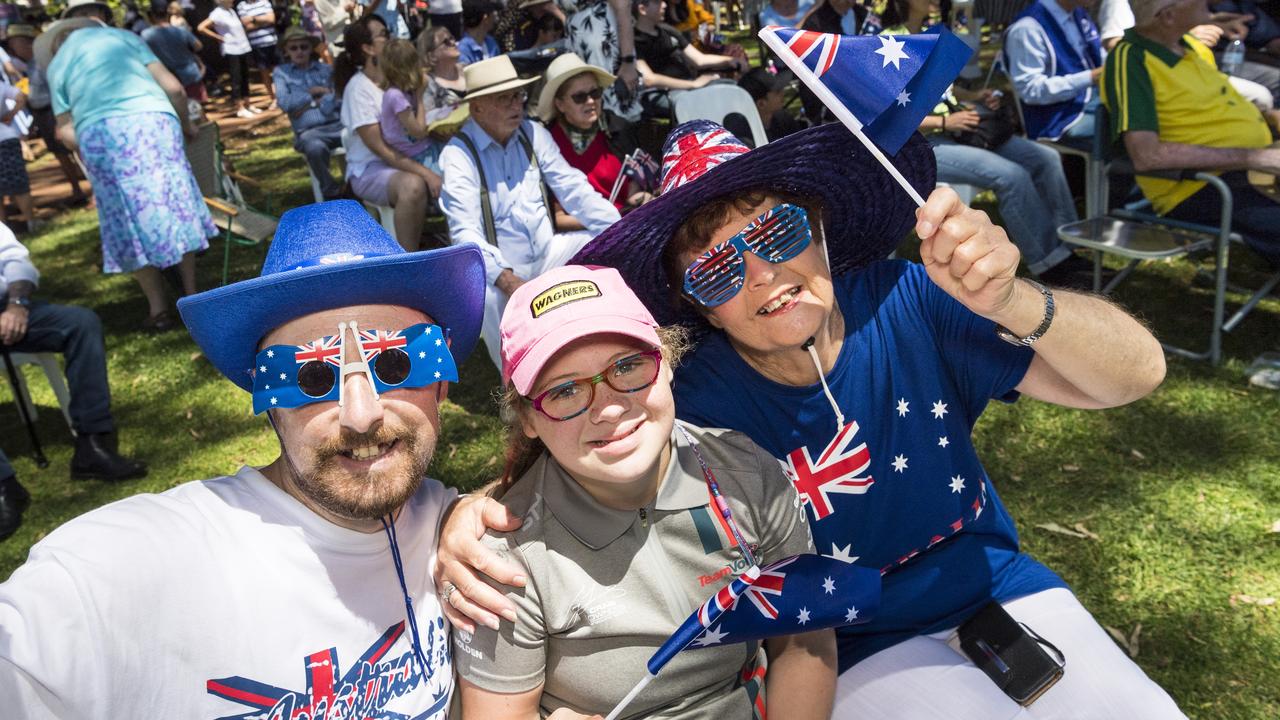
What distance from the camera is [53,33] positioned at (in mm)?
7246

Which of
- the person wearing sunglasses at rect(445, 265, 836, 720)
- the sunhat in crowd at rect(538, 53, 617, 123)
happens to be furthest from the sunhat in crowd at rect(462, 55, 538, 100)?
the person wearing sunglasses at rect(445, 265, 836, 720)

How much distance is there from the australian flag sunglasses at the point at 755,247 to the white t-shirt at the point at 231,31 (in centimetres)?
1638

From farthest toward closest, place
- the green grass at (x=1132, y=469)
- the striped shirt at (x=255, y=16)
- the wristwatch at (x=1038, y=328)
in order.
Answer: the striped shirt at (x=255, y=16), the green grass at (x=1132, y=469), the wristwatch at (x=1038, y=328)

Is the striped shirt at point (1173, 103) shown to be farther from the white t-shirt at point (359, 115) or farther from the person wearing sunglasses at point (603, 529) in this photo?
the white t-shirt at point (359, 115)

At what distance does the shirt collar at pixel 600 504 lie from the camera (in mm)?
1942

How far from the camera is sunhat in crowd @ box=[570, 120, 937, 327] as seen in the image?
215 cm

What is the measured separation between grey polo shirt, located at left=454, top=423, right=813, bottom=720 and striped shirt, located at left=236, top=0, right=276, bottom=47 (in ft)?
54.8

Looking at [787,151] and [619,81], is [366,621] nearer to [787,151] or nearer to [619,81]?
[787,151]

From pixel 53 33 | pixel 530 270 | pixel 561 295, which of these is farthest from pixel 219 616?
pixel 53 33

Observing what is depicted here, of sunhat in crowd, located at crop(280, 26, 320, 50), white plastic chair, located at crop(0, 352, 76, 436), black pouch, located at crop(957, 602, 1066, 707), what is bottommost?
white plastic chair, located at crop(0, 352, 76, 436)

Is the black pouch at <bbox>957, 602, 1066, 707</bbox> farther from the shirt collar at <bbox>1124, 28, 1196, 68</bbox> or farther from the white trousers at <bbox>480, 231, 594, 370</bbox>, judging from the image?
the shirt collar at <bbox>1124, 28, 1196, 68</bbox>

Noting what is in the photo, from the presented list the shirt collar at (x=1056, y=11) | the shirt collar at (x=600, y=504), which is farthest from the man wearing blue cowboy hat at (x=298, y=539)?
the shirt collar at (x=1056, y=11)

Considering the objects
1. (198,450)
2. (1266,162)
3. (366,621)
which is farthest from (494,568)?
(1266,162)

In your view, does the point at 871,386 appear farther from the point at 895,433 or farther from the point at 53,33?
the point at 53,33
